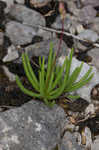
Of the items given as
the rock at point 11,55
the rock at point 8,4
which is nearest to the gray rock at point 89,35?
the rock at point 11,55

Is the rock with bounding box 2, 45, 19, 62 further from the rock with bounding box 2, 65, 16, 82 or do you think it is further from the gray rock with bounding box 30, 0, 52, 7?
the gray rock with bounding box 30, 0, 52, 7

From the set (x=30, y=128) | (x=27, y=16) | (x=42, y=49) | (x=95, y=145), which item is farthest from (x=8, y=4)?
(x=95, y=145)

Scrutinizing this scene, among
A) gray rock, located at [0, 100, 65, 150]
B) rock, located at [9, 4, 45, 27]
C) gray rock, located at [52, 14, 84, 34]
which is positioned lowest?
gray rock, located at [0, 100, 65, 150]

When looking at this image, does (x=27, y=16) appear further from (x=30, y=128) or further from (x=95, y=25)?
(x=30, y=128)

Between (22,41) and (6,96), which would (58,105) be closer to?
(6,96)

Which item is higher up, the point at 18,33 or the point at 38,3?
the point at 38,3

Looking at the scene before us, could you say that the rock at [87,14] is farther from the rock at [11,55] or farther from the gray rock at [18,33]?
the rock at [11,55]

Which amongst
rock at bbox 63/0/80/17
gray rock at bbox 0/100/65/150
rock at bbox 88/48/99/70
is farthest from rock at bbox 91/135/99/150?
rock at bbox 63/0/80/17
